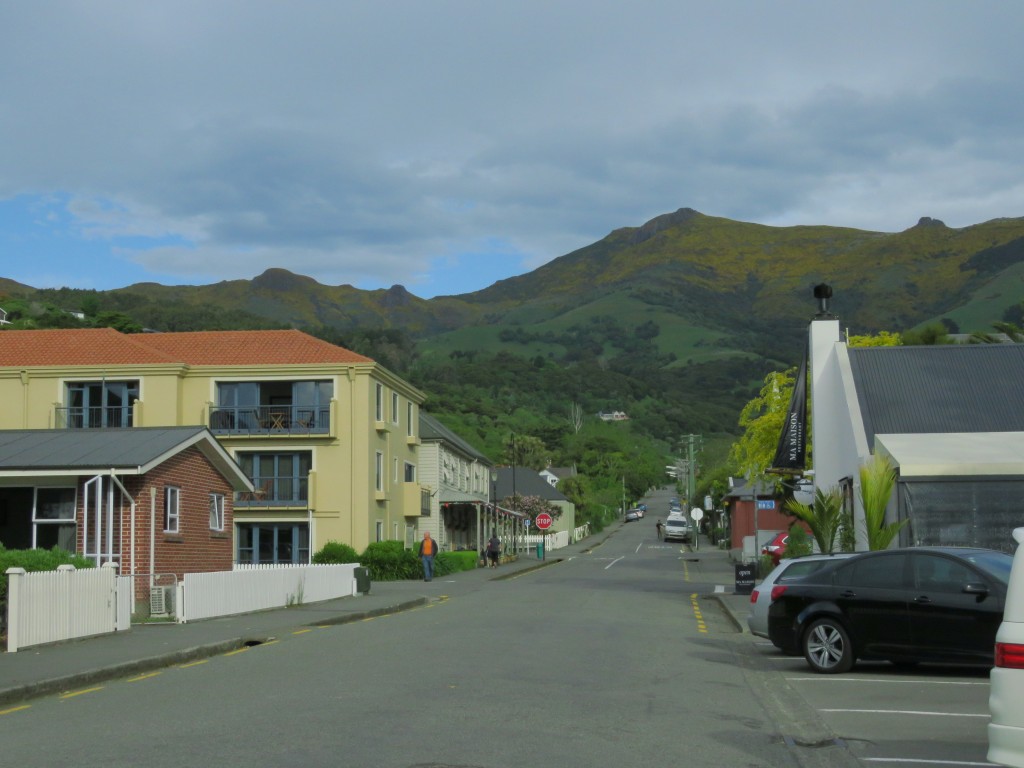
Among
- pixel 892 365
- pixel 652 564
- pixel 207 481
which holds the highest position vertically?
pixel 892 365

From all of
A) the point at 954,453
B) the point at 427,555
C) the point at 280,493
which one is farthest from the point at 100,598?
the point at 280,493

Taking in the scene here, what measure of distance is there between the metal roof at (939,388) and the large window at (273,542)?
2599 cm

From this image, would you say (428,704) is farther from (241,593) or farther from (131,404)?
(131,404)

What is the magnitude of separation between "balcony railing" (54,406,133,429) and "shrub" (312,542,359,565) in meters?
10.1

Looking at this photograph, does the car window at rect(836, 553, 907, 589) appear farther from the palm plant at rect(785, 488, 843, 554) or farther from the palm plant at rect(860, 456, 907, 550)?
the palm plant at rect(785, 488, 843, 554)

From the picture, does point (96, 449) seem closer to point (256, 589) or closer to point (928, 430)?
point (256, 589)

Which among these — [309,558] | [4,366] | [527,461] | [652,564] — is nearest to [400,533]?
[309,558]

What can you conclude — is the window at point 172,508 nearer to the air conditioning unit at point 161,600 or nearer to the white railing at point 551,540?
the air conditioning unit at point 161,600

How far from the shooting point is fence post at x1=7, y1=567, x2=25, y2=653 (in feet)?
50.6

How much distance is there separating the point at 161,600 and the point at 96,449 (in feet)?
14.7

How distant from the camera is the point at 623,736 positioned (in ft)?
32.0

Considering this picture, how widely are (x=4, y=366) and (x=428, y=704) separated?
41.5 meters

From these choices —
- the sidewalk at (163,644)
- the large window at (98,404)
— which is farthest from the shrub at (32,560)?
the large window at (98,404)

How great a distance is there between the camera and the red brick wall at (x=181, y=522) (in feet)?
80.9
